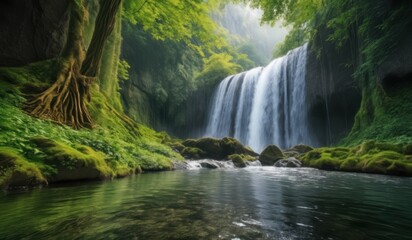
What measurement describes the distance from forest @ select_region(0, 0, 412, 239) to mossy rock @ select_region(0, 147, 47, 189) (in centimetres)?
2

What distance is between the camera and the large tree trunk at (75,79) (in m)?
6.86

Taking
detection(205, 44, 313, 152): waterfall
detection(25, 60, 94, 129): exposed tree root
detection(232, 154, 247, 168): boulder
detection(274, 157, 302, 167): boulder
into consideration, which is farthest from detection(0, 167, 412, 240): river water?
detection(205, 44, 313, 152): waterfall

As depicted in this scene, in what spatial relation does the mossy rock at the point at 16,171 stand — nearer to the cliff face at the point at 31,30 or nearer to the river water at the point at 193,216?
the river water at the point at 193,216

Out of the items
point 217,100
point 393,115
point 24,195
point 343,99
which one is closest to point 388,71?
point 393,115

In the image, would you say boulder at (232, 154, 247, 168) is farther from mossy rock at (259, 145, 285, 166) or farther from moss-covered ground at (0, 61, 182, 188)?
moss-covered ground at (0, 61, 182, 188)

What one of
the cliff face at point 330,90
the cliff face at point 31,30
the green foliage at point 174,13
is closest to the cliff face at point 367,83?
the cliff face at point 330,90

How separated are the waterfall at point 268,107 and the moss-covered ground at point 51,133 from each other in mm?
13978

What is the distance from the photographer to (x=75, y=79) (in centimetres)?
825

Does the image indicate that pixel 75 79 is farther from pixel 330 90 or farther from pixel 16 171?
pixel 330 90

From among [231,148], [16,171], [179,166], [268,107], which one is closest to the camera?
[16,171]

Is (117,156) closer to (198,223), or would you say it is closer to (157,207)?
(157,207)

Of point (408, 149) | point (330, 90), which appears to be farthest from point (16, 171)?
point (330, 90)

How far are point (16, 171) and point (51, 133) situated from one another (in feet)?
6.11

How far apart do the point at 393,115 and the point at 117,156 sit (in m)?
12.7
